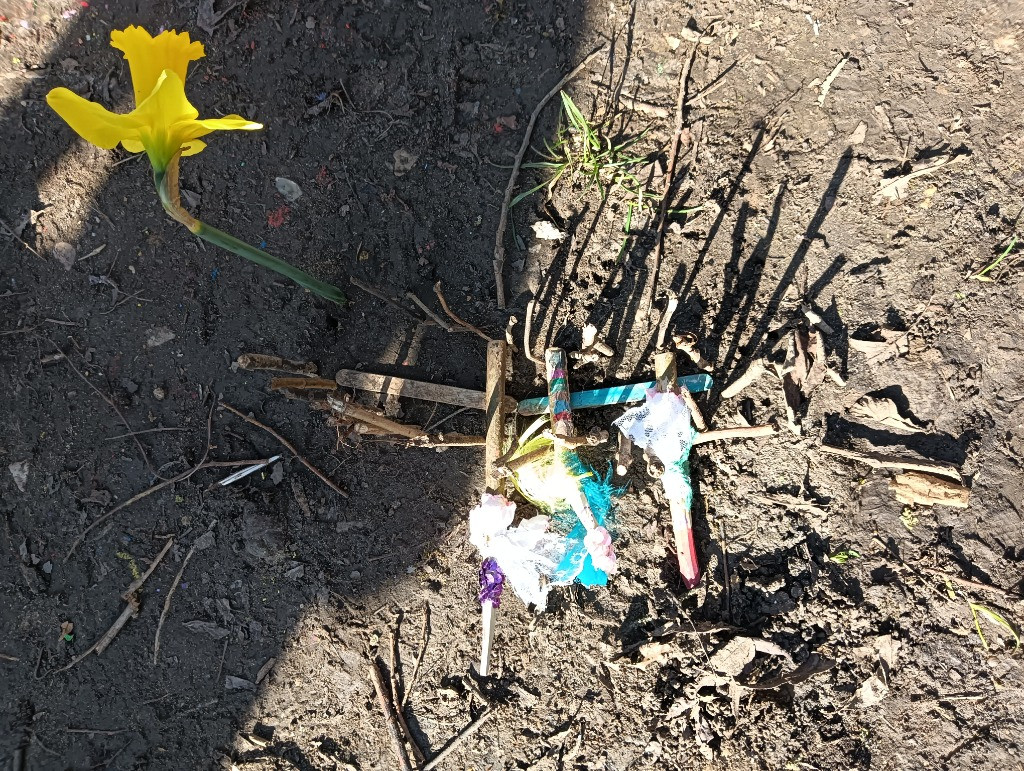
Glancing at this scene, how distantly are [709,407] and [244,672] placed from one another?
226 centimetres

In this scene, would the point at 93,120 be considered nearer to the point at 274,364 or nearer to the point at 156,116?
the point at 156,116

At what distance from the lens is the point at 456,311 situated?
261 cm

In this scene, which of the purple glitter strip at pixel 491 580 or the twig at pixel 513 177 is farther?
the twig at pixel 513 177

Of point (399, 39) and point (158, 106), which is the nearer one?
point (158, 106)

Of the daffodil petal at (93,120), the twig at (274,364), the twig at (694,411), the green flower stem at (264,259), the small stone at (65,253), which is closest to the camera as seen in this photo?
the daffodil petal at (93,120)

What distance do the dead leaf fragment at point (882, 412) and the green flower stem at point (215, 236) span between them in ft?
6.86

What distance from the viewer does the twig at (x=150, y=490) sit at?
267cm

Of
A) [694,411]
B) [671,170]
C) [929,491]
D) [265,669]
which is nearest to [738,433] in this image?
[694,411]

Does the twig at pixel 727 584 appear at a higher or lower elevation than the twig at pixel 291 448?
lower

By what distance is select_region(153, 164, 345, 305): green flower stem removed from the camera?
1.67 m

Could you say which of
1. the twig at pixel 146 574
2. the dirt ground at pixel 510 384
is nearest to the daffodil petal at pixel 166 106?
the dirt ground at pixel 510 384

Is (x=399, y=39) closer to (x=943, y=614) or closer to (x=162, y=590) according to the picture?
(x=162, y=590)

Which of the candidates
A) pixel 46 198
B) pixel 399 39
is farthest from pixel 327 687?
pixel 399 39

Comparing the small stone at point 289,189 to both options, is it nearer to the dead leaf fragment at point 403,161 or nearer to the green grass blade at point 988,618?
the dead leaf fragment at point 403,161
